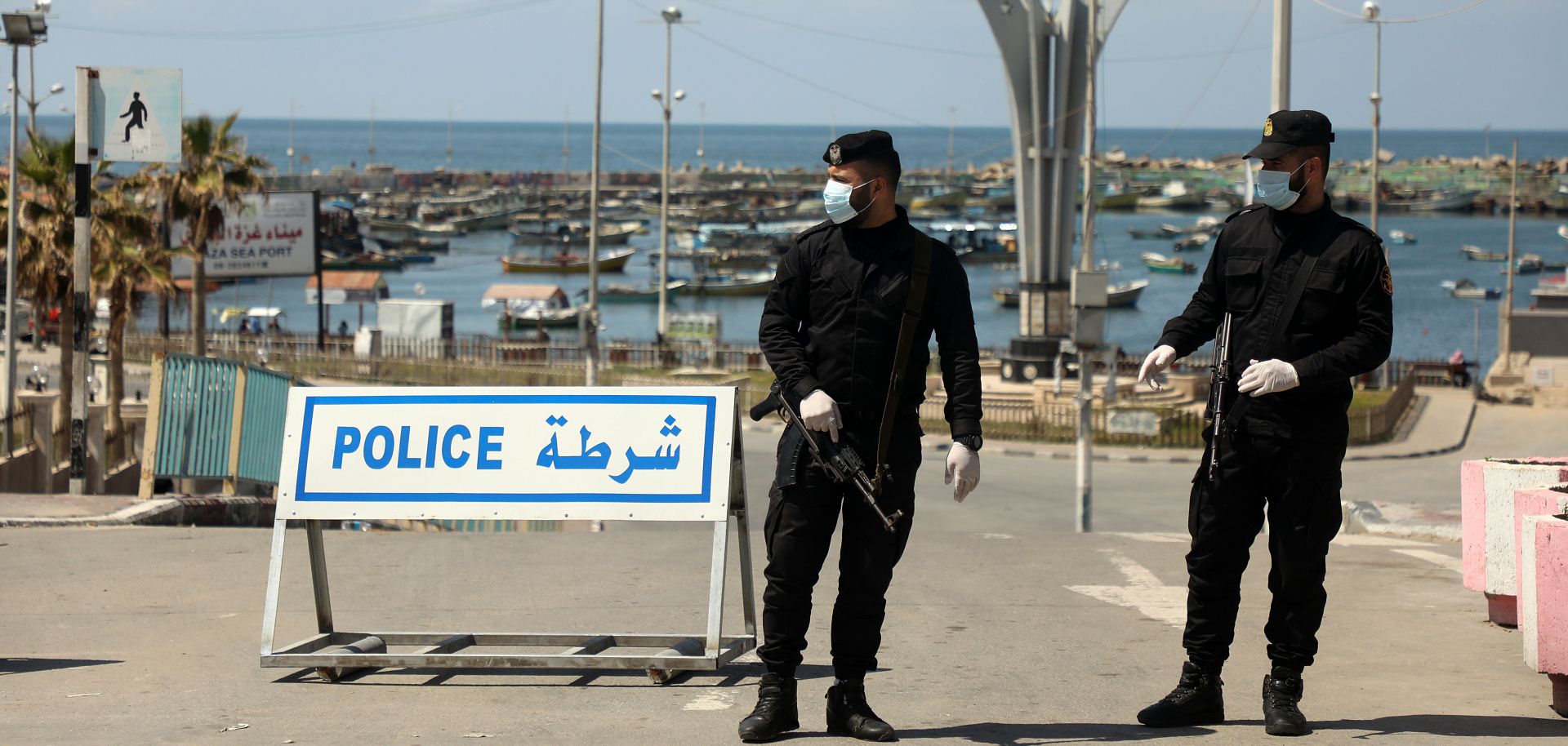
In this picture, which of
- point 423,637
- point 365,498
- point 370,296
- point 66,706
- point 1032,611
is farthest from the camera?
point 370,296

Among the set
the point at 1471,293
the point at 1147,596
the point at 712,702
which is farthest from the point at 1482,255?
the point at 712,702

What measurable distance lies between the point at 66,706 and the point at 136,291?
Result: 26197mm

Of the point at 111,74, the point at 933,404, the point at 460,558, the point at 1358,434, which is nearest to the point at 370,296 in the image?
the point at 933,404

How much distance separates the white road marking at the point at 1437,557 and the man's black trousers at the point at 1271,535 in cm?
513

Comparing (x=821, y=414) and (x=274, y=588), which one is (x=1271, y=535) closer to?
(x=821, y=414)

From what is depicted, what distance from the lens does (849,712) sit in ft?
17.7

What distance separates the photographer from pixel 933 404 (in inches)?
1438

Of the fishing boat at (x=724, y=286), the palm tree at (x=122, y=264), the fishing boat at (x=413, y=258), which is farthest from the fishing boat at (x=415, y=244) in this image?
the palm tree at (x=122, y=264)

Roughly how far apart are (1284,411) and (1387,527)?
9129mm

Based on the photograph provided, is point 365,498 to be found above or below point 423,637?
above

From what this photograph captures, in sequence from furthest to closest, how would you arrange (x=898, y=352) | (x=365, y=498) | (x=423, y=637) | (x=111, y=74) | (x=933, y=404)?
(x=933, y=404) < (x=111, y=74) < (x=423, y=637) < (x=365, y=498) < (x=898, y=352)

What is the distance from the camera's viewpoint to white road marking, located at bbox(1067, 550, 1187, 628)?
27.2ft

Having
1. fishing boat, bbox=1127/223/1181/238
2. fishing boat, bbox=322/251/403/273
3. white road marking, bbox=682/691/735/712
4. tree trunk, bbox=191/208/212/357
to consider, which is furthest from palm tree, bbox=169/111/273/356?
fishing boat, bbox=1127/223/1181/238

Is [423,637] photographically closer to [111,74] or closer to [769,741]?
[769,741]
